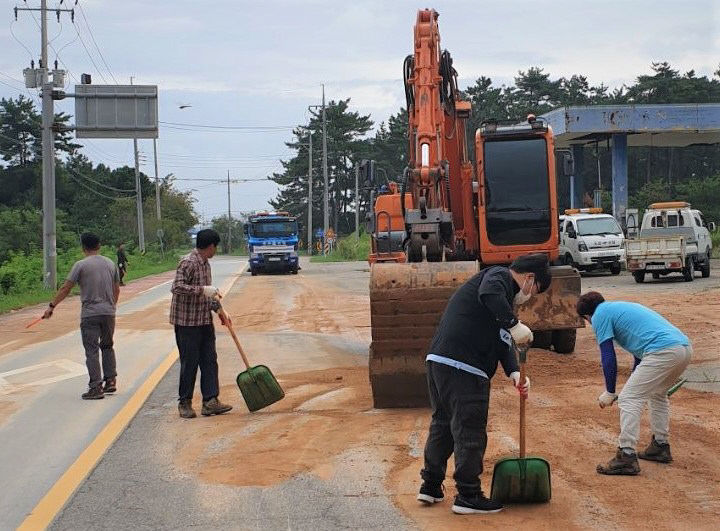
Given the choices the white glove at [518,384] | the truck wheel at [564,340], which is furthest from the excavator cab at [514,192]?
the white glove at [518,384]

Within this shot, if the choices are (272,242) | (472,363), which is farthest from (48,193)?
(472,363)

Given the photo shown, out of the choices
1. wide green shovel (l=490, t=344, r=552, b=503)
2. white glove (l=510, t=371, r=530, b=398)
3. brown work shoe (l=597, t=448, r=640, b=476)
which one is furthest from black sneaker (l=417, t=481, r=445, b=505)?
brown work shoe (l=597, t=448, r=640, b=476)

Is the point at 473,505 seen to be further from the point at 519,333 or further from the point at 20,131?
the point at 20,131

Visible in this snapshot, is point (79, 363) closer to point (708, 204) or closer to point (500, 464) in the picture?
point (500, 464)

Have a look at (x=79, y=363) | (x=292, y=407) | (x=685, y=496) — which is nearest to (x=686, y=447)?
(x=685, y=496)

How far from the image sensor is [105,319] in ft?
37.3

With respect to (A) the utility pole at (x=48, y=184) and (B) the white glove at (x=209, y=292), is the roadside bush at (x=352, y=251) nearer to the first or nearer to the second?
(A) the utility pole at (x=48, y=184)

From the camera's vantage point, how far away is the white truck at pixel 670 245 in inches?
1064

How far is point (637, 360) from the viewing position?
24.1 ft

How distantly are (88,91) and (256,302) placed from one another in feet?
38.1

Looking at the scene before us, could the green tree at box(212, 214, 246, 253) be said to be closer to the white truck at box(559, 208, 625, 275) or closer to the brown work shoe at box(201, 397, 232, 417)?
the white truck at box(559, 208, 625, 275)

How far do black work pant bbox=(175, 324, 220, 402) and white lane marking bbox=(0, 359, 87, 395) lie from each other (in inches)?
119

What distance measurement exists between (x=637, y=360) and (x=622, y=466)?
2.83 ft

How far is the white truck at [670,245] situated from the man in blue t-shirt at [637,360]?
2058cm
